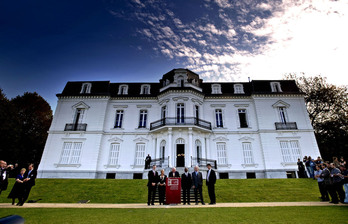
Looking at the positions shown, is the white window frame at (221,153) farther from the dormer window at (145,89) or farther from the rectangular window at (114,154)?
the rectangular window at (114,154)

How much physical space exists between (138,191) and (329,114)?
2586 cm

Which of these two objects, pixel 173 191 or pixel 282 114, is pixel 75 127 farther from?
pixel 282 114

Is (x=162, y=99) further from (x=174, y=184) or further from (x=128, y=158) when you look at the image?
(x=174, y=184)

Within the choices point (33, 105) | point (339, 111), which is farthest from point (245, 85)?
point (33, 105)

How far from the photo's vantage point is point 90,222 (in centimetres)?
479

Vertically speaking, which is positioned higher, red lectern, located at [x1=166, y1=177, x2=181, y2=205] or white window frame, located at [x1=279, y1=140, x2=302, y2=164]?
white window frame, located at [x1=279, y1=140, x2=302, y2=164]

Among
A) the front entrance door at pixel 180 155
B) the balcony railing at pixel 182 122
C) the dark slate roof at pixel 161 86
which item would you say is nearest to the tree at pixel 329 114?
the dark slate roof at pixel 161 86

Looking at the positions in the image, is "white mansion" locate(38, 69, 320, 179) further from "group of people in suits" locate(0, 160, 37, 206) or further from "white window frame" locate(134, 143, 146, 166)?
"group of people in suits" locate(0, 160, 37, 206)

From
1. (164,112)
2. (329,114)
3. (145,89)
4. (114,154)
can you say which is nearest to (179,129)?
(164,112)

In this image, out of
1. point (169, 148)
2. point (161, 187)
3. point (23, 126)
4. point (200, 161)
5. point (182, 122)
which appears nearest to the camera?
point (161, 187)

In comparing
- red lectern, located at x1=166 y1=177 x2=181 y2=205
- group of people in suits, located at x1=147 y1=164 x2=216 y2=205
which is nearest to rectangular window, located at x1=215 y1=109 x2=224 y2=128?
group of people in suits, located at x1=147 y1=164 x2=216 y2=205

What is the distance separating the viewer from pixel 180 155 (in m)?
18.4

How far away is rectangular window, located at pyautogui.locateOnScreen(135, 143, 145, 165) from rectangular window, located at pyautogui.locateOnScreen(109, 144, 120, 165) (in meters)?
2.05

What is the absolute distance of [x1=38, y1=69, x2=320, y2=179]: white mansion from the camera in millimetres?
18578
